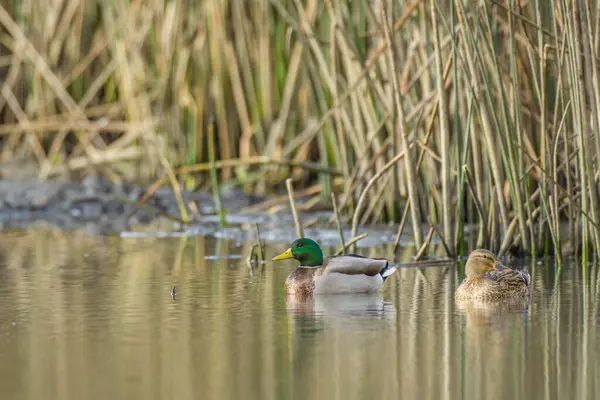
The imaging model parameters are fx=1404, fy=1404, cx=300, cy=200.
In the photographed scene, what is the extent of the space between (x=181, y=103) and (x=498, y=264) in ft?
22.3

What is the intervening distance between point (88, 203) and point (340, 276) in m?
5.80

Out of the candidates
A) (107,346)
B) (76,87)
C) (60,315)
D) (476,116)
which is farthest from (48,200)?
(107,346)

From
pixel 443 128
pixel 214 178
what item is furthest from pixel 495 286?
pixel 214 178

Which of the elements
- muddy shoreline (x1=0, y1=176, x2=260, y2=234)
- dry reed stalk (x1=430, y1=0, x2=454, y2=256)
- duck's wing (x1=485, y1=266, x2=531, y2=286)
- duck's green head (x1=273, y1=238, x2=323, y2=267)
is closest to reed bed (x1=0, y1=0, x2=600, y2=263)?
dry reed stalk (x1=430, y1=0, x2=454, y2=256)

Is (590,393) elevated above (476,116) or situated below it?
below

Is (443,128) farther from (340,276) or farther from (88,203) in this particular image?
(88,203)

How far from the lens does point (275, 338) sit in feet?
17.3

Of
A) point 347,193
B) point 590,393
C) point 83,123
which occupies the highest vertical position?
point 83,123

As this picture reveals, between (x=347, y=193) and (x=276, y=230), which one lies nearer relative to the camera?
(x=347, y=193)

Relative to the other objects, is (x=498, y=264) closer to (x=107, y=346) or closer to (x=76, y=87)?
(x=107, y=346)

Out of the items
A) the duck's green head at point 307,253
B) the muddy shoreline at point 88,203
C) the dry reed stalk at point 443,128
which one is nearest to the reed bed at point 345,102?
the dry reed stalk at point 443,128

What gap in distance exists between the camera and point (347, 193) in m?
8.97

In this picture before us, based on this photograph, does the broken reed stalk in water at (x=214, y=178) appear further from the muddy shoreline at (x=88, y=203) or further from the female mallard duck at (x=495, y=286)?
the female mallard duck at (x=495, y=286)

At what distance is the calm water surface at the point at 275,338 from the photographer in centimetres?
432
